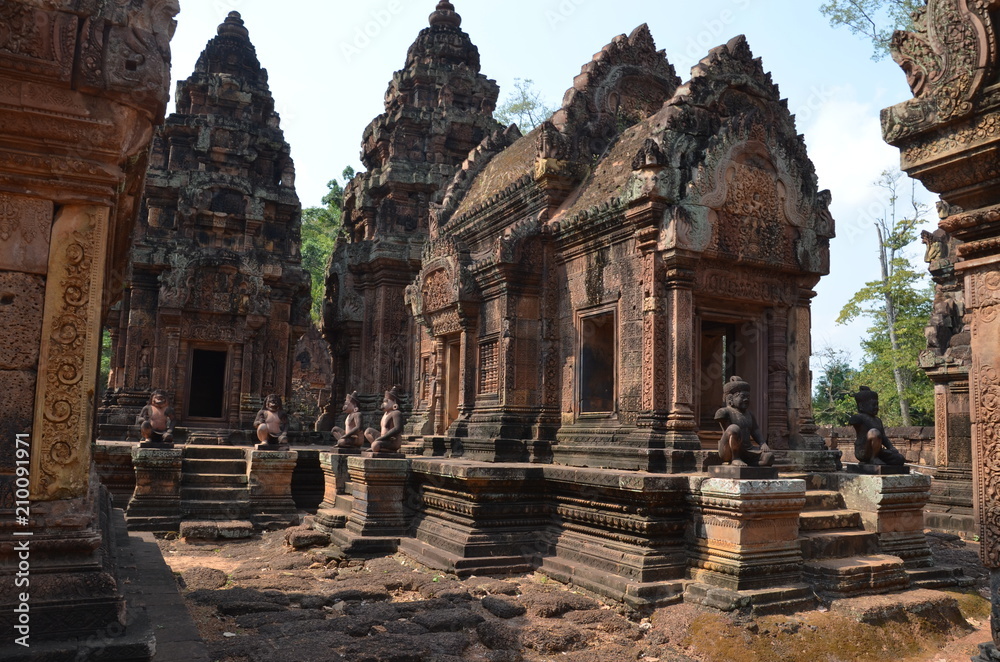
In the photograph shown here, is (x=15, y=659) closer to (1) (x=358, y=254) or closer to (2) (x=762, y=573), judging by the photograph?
(2) (x=762, y=573)

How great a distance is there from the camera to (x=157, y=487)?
11.4 m

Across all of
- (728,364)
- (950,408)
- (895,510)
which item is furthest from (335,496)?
(950,408)

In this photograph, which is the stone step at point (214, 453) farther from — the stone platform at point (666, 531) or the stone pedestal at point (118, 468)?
the stone platform at point (666, 531)

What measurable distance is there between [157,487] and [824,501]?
9329mm

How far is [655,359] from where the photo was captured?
7977mm

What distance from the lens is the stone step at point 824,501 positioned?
7676 mm

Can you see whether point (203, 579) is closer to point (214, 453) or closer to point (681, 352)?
point (681, 352)

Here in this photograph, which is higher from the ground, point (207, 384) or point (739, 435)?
point (207, 384)

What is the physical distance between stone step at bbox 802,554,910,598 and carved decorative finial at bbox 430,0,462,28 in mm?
16842

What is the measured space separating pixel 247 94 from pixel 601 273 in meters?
13.5

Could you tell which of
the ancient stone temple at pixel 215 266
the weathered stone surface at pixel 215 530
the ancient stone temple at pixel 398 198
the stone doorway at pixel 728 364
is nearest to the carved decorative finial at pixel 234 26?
the ancient stone temple at pixel 215 266

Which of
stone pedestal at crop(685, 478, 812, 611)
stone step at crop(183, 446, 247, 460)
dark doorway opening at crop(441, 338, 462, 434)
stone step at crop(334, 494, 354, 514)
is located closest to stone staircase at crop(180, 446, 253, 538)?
stone step at crop(183, 446, 247, 460)

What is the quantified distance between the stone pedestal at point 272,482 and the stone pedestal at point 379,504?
2840 mm

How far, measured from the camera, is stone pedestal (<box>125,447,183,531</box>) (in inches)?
439
